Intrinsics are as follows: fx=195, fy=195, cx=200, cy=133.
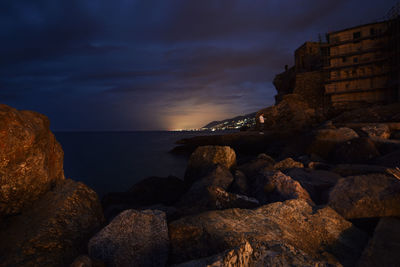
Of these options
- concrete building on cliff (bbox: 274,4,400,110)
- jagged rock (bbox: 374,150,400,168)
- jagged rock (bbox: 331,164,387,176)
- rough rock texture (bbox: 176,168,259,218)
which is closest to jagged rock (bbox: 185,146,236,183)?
rough rock texture (bbox: 176,168,259,218)

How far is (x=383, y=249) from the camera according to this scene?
79.5 inches

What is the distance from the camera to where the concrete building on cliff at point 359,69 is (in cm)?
2872

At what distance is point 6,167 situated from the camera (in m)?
2.42

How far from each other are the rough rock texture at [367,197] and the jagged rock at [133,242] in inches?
103

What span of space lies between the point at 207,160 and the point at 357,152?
5.21m

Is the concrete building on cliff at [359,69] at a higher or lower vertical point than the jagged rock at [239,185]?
higher

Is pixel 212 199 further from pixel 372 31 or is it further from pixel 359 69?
pixel 372 31

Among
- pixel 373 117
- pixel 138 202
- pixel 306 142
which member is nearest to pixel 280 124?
pixel 373 117

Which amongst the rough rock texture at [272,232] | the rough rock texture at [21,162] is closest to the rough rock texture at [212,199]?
the rough rock texture at [272,232]

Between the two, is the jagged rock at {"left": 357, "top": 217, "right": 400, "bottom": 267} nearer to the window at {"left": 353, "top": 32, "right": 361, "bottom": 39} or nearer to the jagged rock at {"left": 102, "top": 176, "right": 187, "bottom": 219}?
the jagged rock at {"left": 102, "top": 176, "right": 187, "bottom": 219}

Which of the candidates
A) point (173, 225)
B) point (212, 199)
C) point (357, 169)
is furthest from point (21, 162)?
point (357, 169)

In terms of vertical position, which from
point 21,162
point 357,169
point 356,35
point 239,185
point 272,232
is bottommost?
point 239,185

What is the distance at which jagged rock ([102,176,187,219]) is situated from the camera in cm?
642

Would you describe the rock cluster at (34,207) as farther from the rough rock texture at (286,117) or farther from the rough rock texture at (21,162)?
the rough rock texture at (286,117)
